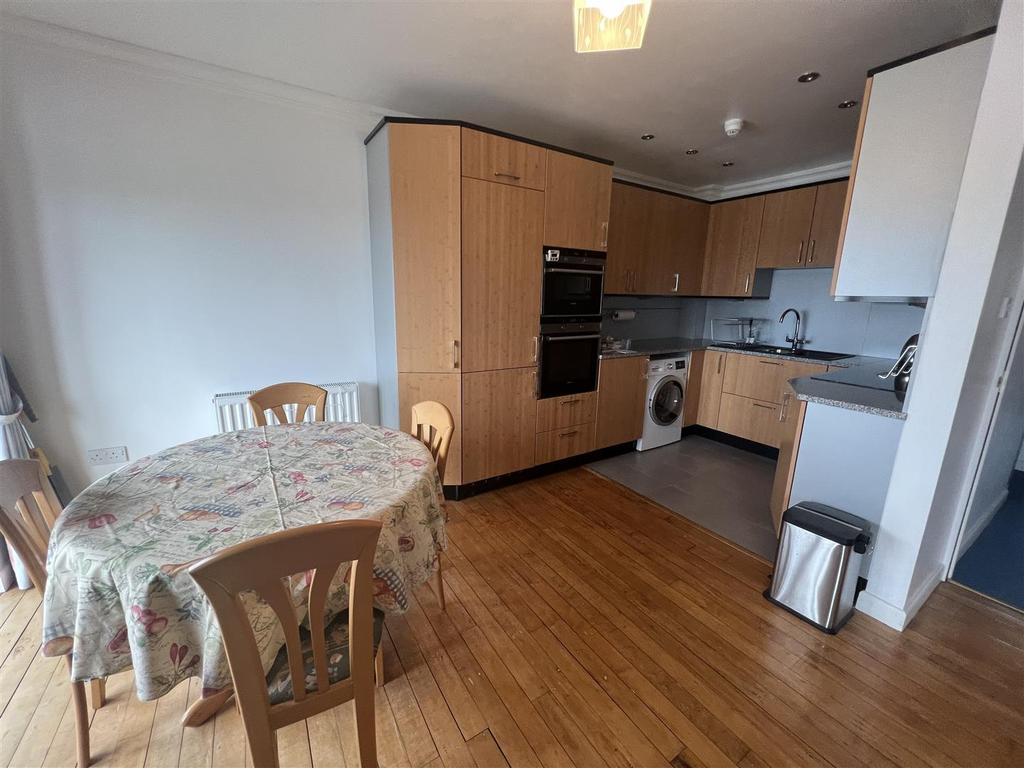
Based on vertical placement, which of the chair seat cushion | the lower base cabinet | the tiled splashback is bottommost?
the lower base cabinet

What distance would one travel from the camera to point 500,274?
270cm

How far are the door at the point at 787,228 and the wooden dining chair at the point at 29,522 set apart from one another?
4.76 m

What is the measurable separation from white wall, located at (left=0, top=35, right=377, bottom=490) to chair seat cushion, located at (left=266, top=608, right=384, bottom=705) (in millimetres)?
2029

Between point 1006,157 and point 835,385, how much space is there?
1.07m

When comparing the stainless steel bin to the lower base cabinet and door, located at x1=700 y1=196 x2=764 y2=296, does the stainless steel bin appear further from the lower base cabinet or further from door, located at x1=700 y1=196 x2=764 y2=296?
door, located at x1=700 y1=196 x2=764 y2=296

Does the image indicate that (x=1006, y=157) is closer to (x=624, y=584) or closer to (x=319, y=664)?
(x=624, y=584)

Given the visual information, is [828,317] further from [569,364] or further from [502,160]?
[502,160]

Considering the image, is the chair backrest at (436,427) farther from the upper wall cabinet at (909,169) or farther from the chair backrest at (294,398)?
the upper wall cabinet at (909,169)

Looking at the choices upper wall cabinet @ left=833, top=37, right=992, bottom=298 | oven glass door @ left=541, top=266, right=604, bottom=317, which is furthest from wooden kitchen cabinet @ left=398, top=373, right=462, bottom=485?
upper wall cabinet @ left=833, top=37, right=992, bottom=298

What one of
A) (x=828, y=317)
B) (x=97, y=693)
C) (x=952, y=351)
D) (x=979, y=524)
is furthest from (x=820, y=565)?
(x=828, y=317)

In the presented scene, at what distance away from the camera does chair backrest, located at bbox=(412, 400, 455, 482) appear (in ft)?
5.77

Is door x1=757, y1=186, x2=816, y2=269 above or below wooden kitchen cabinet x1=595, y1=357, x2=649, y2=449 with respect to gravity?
above

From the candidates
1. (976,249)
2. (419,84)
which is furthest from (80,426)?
(976,249)

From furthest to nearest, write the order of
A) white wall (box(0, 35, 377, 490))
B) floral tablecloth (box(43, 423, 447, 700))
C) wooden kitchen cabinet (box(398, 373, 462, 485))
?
wooden kitchen cabinet (box(398, 373, 462, 485))
white wall (box(0, 35, 377, 490))
floral tablecloth (box(43, 423, 447, 700))
